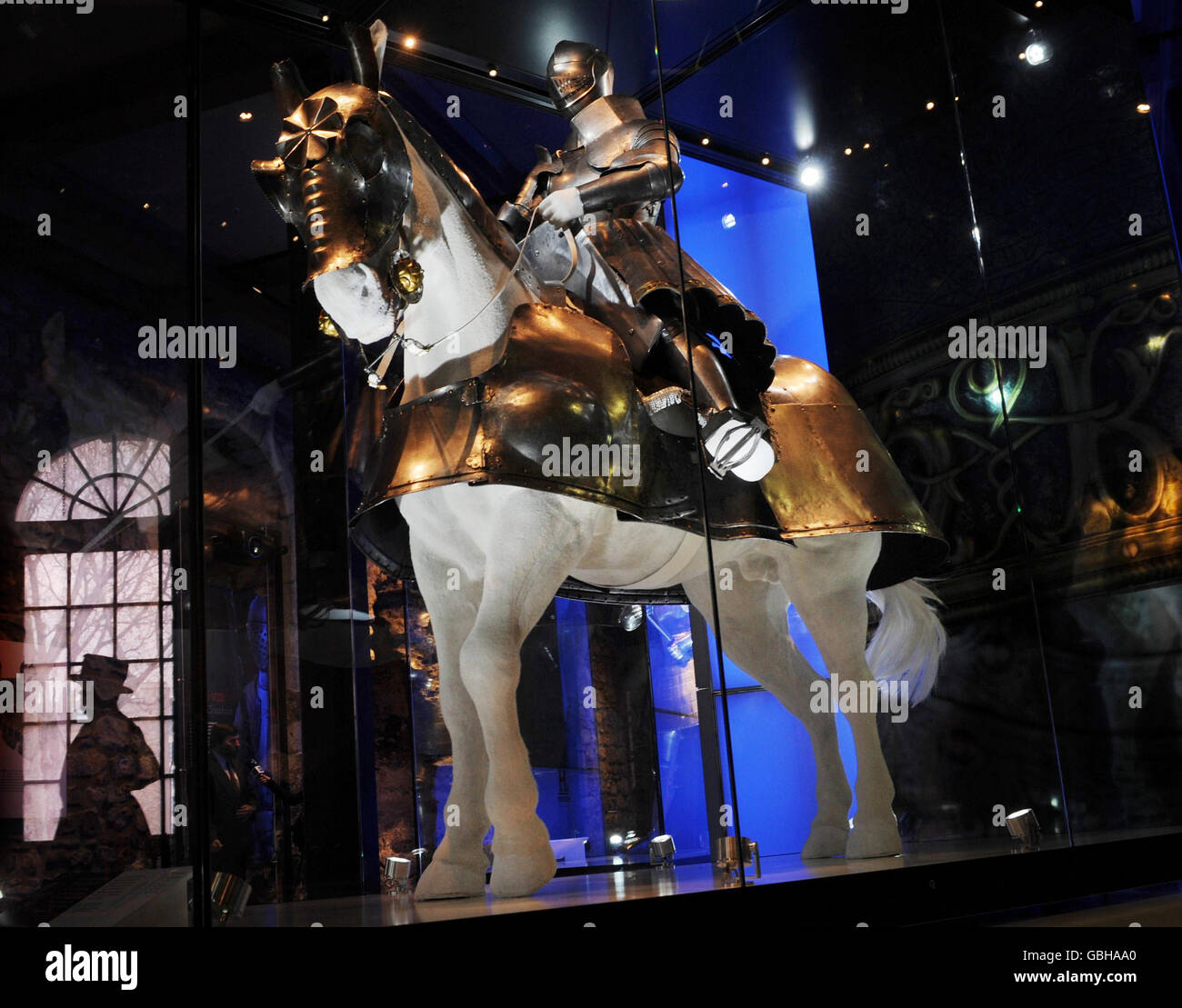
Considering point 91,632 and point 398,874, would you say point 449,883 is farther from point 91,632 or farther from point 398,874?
point 91,632

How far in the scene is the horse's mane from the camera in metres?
3.06

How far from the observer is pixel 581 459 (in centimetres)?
307

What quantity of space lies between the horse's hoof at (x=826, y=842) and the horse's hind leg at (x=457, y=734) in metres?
1.29

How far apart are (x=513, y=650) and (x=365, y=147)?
1298 mm

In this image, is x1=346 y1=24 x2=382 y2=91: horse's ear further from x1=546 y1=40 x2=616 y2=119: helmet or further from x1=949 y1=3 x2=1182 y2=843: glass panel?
x1=949 y1=3 x2=1182 y2=843: glass panel

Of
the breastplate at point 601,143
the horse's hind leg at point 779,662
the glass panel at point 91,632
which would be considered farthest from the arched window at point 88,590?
the horse's hind leg at point 779,662

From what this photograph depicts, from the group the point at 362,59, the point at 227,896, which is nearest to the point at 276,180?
the point at 362,59

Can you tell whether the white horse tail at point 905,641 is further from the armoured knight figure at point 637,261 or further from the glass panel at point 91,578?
the glass panel at point 91,578

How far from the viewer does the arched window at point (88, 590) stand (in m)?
3.04

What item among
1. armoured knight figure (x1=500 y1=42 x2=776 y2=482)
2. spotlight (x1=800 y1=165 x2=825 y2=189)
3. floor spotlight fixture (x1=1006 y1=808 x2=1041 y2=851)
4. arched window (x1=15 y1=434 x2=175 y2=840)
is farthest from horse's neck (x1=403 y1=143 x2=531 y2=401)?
floor spotlight fixture (x1=1006 y1=808 x2=1041 y2=851)
